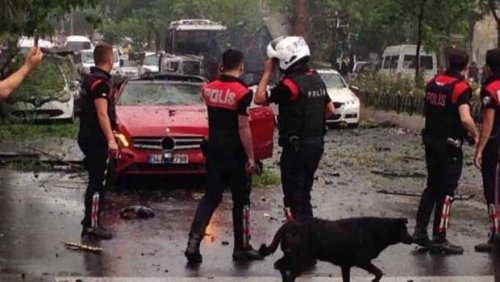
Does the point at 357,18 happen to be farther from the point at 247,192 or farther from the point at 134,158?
the point at 247,192

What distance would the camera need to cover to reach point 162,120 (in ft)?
45.9

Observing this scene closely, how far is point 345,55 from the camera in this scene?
49781 mm

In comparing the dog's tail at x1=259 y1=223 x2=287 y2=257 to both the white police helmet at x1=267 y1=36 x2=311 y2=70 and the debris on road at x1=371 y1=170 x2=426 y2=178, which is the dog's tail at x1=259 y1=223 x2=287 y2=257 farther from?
the debris on road at x1=371 y1=170 x2=426 y2=178

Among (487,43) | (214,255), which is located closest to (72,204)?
(214,255)

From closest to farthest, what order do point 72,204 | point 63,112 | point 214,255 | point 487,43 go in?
point 214,255, point 72,204, point 63,112, point 487,43

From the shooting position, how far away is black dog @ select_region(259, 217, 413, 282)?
26.6 feet

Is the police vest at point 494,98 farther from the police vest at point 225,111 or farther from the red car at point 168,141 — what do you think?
the red car at point 168,141

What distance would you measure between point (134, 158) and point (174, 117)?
3.04 feet

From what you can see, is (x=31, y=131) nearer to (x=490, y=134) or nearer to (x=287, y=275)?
(x=490, y=134)

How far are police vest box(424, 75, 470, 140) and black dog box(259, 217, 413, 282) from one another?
198 centimetres

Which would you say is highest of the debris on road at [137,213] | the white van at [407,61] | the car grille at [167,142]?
the car grille at [167,142]

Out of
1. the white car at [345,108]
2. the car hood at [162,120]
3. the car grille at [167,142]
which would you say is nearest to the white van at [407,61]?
the white car at [345,108]

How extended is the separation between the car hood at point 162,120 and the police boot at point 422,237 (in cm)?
422

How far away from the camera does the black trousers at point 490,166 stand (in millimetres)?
10094
